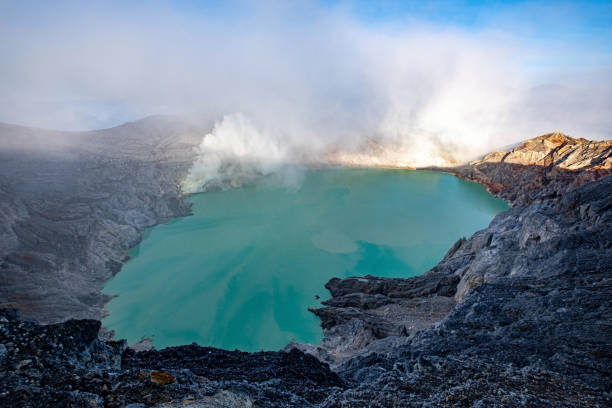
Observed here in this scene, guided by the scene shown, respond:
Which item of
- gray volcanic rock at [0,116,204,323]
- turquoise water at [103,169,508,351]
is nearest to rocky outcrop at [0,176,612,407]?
turquoise water at [103,169,508,351]

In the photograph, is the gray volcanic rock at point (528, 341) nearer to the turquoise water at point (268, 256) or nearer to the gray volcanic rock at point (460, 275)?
the gray volcanic rock at point (460, 275)

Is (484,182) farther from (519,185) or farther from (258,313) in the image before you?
(258,313)

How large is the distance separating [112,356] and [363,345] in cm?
1212

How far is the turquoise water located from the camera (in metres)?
21.1

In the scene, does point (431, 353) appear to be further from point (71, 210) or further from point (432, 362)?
point (71, 210)

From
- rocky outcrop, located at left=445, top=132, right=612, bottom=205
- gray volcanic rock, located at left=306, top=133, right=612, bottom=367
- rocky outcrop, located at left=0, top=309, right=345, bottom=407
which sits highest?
rocky outcrop, located at left=445, top=132, right=612, bottom=205

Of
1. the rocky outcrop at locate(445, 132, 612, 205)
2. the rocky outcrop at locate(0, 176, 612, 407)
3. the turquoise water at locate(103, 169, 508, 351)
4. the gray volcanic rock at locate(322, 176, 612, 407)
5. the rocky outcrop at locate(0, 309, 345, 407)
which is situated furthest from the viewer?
the rocky outcrop at locate(445, 132, 612, 205)

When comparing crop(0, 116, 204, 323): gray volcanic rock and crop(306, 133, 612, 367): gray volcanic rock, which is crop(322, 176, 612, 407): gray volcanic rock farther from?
crop(0, 116, 204, 323): gray volcanic rock

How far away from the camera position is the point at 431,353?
8930 mm

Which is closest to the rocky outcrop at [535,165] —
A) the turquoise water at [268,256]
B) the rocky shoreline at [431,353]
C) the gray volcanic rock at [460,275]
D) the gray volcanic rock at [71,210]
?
the turquoise water at [268,256]

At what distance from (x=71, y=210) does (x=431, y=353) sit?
32.7 metres

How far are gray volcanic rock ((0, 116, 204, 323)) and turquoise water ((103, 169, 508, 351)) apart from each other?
2345mm

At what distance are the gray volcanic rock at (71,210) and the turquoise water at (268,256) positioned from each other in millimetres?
2345

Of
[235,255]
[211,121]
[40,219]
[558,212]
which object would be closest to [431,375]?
[558,212]
